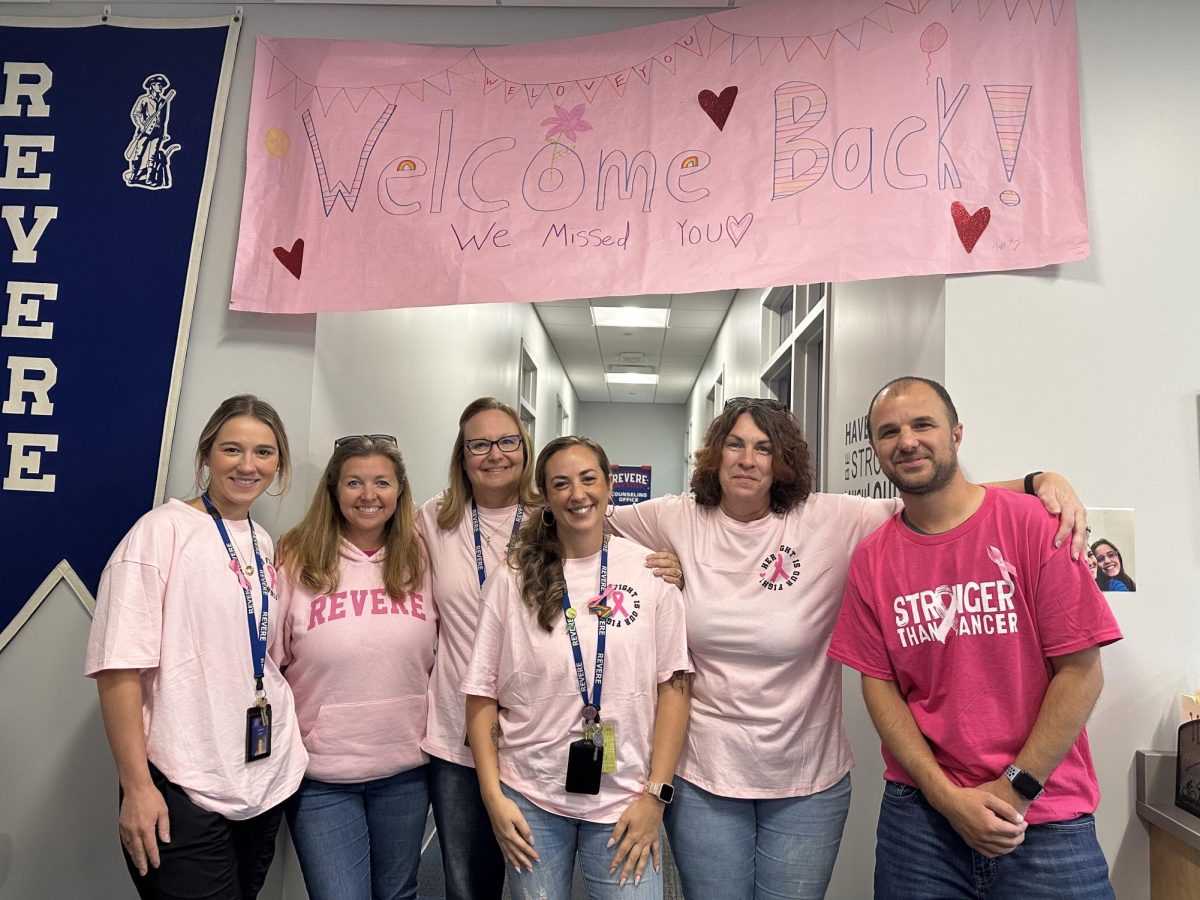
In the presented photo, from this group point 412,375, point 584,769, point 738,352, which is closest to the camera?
point 584,769

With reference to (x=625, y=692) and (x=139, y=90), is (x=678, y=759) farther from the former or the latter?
(x=139, y=90)

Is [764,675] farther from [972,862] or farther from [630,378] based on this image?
[630,378]

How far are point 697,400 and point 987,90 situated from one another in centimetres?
760

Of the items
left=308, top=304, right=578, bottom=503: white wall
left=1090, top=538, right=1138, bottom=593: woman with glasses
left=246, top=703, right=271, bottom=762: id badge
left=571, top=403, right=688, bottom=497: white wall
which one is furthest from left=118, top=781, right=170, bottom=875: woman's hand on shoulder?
left=571, top=403, right=688, bottom=497: white wall

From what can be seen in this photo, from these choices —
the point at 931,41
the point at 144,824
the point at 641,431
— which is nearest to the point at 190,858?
the point at 144,824

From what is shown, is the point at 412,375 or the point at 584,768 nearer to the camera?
the point at 584,768

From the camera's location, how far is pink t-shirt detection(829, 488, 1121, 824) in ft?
4.99

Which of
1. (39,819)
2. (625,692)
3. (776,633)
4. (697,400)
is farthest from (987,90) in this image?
(697,400)

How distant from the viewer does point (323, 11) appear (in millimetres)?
2523

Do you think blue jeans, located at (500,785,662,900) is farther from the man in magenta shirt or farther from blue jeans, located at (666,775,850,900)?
the man in magenta shirt

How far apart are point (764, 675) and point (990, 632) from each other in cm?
44

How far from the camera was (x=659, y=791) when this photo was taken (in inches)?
65.2

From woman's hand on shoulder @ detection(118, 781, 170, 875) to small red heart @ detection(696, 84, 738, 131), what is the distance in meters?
2.06

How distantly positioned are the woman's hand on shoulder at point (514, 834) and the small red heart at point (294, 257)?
5.00 ft
